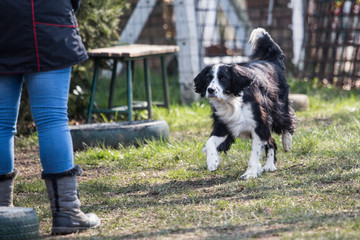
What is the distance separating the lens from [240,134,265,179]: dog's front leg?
3746 millimetres

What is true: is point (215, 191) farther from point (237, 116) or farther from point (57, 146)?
point (57, 146)

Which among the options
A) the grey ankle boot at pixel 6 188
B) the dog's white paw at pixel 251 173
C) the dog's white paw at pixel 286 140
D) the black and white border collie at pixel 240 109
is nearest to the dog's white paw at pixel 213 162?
the black and white border collie at pixel 240 109

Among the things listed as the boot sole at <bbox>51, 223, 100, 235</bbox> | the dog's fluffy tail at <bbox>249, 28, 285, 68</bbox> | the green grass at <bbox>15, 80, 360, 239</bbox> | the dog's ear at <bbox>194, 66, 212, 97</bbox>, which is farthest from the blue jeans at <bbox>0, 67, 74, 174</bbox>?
the dog's fluffy tail at <bbox>249, 28, 285, 68</bbox>

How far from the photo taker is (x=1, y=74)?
260 cm

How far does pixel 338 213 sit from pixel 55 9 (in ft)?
5.67

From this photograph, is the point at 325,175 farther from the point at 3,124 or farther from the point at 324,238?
the point at 3,124

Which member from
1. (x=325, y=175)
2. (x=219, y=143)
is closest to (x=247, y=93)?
(x=219, y=143)

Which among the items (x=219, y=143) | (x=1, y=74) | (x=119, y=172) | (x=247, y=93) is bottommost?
(x=119, y=172)

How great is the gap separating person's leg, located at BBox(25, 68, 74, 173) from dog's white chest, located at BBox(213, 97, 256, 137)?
4.87 feet

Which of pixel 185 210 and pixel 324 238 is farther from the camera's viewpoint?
pixel 185 210

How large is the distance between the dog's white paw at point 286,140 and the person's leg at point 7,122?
2.35 m

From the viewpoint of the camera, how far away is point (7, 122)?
270cm

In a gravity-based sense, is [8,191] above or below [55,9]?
below

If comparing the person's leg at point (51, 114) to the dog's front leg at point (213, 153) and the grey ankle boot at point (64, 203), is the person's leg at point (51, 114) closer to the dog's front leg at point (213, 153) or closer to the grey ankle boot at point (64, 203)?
the grey ankle boot at point (64, 203)
